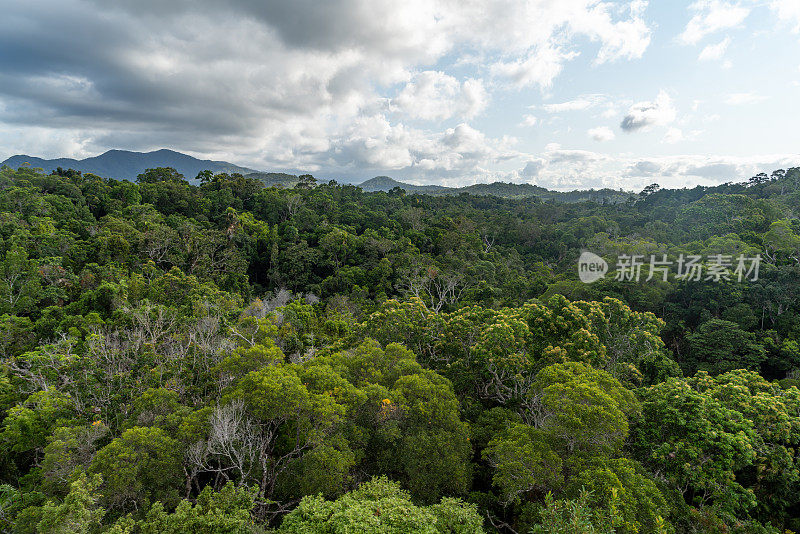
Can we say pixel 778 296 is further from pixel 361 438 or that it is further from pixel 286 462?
pixel 286 462

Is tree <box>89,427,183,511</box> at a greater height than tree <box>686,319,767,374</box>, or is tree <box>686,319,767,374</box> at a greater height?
tree <box>686,319,767,374</box>

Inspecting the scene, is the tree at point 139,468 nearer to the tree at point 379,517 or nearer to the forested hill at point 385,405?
the forested hill at point 385,405
